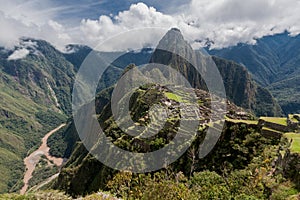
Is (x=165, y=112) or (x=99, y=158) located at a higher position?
(x=165, y=112)

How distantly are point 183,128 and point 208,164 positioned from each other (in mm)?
16448

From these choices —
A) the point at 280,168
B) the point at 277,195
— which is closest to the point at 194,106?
the point at 280,168

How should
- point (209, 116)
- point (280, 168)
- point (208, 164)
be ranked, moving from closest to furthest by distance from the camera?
point (280, 168) < point (208, 164) < point (209, 116)

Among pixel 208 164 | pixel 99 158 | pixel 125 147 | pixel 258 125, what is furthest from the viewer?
pixel 99 158

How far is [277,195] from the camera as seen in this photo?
634 inches

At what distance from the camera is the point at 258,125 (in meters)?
39.8

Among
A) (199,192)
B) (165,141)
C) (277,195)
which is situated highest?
(277,195)

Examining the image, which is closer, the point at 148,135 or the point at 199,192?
the point at 199,192

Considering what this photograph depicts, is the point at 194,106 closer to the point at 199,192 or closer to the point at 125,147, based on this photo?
the point at 125,147

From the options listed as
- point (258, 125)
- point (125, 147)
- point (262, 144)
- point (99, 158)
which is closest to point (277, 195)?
point (262, 144)

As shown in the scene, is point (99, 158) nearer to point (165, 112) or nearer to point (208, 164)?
point (165, 112)

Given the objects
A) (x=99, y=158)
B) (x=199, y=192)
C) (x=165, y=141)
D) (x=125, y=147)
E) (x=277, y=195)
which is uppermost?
(x=277, y=195)

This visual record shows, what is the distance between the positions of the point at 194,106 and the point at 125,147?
21408mm

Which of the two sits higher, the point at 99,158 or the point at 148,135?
the point at 148,135
